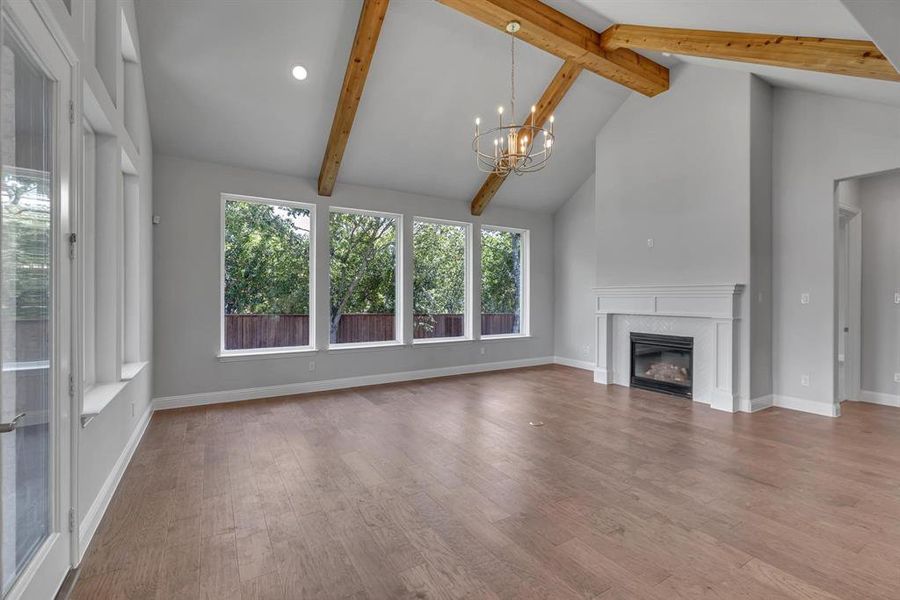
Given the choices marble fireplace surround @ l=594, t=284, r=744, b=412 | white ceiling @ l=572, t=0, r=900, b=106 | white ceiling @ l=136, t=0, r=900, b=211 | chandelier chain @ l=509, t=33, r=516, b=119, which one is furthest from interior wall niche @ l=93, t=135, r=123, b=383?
marble fireplace surround @ l=594, t=284, r=744, b=412

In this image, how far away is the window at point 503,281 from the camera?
754 centimetres

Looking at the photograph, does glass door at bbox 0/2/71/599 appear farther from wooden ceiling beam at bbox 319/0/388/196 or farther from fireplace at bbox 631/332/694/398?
fireplace at bbox 631/332/694/398

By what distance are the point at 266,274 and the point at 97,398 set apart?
3.17 metres

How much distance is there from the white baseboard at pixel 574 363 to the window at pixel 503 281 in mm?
866

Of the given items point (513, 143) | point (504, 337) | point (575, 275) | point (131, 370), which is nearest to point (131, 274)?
point (131, 370)

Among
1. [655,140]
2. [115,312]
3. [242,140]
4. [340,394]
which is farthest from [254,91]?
[655,140]

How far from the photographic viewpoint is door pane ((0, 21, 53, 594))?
4.88 ft

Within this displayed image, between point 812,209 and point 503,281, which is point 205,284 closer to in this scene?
point 503,281

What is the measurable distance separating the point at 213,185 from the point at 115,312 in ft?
9.16

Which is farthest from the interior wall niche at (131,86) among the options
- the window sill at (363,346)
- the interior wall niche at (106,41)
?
the window sill at (363,346)

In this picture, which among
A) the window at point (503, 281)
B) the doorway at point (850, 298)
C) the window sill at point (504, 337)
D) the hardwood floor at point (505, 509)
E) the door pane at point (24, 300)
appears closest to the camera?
the door pane at point (24, 300)

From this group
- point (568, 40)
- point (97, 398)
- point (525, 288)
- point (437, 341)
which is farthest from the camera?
point (525, 288)

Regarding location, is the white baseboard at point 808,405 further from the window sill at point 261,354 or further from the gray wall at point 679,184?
the window sill at point 261,354

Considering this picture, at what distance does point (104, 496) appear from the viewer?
2.60 m
